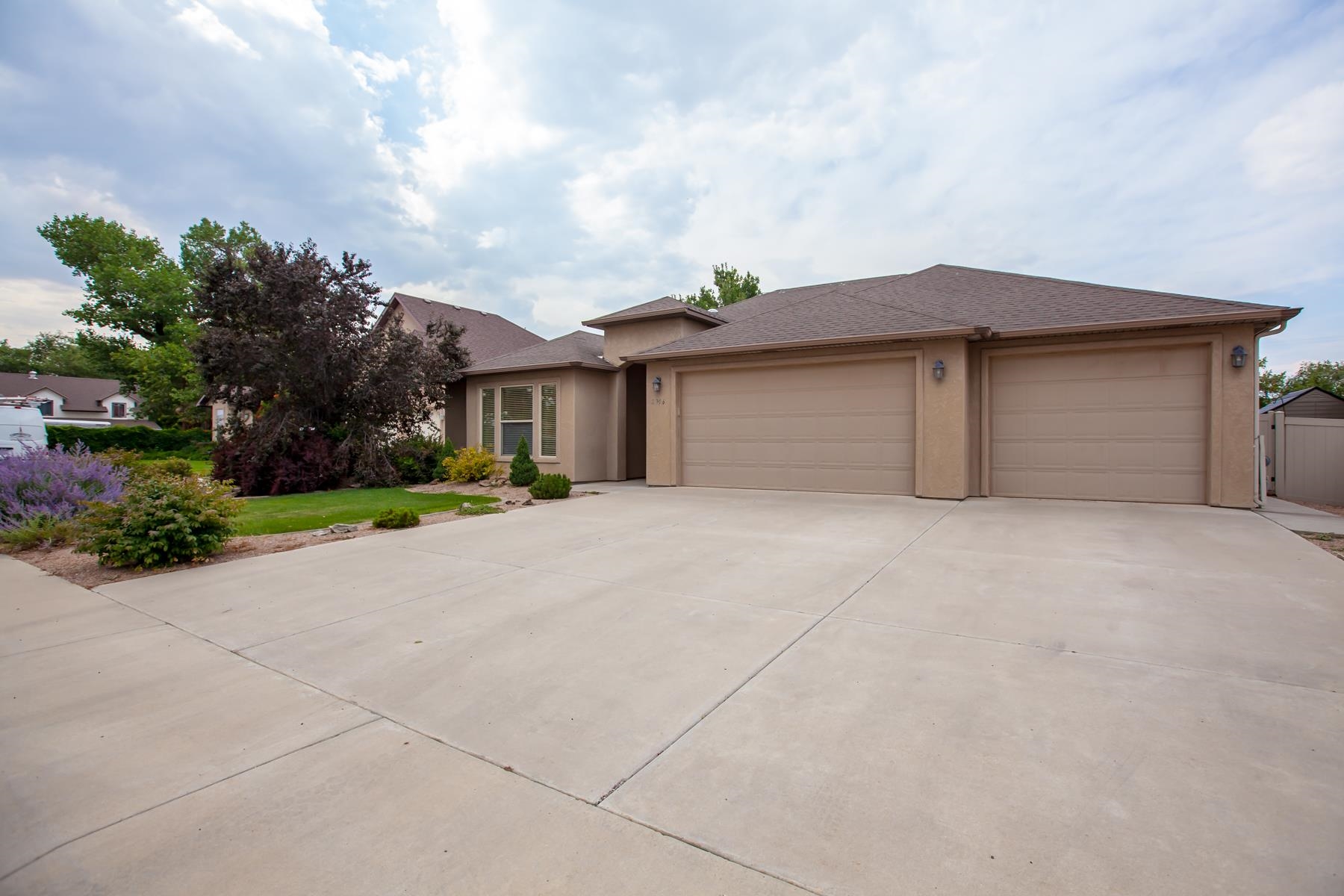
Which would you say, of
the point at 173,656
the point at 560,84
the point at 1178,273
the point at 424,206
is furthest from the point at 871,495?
the point at 424,206

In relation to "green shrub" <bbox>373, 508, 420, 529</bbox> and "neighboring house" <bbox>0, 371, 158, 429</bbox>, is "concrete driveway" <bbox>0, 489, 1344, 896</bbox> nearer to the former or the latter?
"green shrub" <bbox>373, 508, 420, 529</bbox>

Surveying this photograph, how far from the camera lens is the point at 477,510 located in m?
9.75

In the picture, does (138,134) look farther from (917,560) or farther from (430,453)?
(917,560)

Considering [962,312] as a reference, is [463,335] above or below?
above

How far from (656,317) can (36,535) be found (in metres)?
10.8

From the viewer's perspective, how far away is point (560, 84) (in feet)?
41.2

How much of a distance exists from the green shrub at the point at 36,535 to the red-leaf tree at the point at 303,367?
5709mm

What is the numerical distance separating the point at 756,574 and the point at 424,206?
16.6 metres

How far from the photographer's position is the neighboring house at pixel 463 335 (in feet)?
55.2

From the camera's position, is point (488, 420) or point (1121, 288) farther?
point (488, 420)

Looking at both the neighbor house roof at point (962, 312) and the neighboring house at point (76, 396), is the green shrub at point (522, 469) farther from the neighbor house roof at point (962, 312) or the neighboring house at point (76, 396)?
the neighboring house at point (76, 396)

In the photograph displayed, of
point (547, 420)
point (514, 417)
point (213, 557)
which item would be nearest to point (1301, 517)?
point (547, 420)

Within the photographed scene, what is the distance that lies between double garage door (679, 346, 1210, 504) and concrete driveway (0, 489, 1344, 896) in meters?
4.27

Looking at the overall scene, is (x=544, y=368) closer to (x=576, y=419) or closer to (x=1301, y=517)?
(x=576, y=419)
